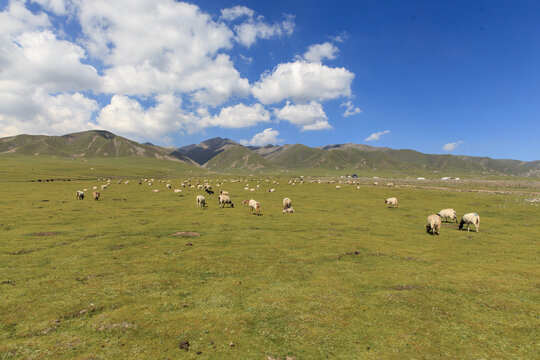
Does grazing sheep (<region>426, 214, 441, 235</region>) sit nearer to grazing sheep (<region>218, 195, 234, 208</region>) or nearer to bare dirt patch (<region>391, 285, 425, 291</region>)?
bare dirt patch (<region>391, 285, 425, 291</region>)

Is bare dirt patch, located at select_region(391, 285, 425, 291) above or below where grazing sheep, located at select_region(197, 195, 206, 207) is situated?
below

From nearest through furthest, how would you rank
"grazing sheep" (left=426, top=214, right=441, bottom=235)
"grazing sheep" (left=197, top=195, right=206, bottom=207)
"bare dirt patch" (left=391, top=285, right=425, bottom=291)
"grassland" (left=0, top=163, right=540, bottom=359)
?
"grassland" (left=0, top=163, right=540, bottom=359) → "bare dirt patch" (left=391, top=285, right=425, bottom=291) → "grazing sheep" (left=426, top=214, right=441, bottom=235) → "grazing sheep" (left=197, top=195, right=206, bottom=207)

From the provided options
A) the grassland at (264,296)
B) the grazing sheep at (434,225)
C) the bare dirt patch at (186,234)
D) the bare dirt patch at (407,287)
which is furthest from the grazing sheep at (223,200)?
the bare dirt patch at (407,287)

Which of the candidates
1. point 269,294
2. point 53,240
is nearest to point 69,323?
point 269,294

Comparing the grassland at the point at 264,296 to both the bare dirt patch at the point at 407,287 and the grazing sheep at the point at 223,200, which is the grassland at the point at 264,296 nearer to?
the bare dirt patch at the point at 407,287

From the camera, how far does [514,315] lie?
1144cm

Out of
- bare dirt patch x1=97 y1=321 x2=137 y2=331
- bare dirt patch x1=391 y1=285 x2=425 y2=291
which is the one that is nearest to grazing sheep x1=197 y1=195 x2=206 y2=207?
bare dirt patch x1=97 y1=321 x2=137 y2=331

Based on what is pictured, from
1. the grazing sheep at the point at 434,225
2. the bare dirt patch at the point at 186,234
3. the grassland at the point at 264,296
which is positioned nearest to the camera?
the grassland at the point at 264,296

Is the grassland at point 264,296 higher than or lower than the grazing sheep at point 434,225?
lower

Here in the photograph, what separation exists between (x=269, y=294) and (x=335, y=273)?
5.74 m

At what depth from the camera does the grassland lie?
933 centimetres

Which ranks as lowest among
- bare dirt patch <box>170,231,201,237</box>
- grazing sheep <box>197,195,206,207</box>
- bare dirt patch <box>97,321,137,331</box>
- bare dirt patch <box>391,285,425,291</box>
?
bare dirt patch <box>170,231,201,237</box>

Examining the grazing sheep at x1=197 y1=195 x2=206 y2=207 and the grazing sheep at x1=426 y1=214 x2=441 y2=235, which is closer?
the grazing sheep at x1=426 y1=214 x2=441 y2=235

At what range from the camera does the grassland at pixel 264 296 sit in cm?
933
